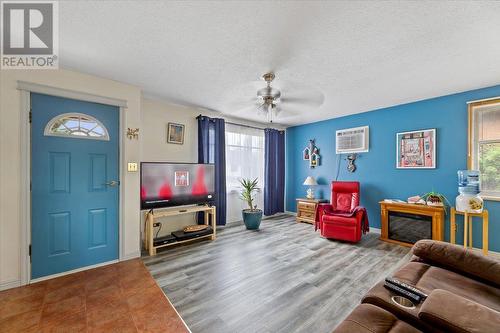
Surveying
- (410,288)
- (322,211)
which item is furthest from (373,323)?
(322,211)

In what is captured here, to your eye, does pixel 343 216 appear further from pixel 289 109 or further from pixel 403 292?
pixel 403 292

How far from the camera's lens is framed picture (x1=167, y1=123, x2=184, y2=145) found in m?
3.73

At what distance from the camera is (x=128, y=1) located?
4.93ft

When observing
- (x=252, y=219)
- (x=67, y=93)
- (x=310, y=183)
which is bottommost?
(x=252, y=219)

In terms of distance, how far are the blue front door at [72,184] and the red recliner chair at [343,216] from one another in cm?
331

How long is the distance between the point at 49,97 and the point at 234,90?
224 cm

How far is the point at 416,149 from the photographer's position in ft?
12.0

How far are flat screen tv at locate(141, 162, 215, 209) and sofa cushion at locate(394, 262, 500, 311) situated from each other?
116 inches

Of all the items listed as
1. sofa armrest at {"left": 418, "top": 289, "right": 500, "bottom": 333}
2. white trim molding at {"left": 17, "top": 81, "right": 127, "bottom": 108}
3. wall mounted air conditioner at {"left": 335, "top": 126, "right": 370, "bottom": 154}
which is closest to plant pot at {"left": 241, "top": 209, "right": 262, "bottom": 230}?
wall mounted air conditioner at {"left": 335, "top": 126, "right": 370, "bottom": 154}

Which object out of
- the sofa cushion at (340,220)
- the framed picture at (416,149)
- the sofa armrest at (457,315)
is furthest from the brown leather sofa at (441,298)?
the framed picture at (416,149)

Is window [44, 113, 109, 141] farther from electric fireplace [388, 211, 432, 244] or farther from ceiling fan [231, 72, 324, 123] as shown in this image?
electric fireplace [388, 211, 432, 244]

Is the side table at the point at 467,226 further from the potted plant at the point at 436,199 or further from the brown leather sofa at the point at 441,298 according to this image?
the brown leather sofa at the point at 441,298

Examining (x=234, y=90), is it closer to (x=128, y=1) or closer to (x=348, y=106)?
(x=128, y=1)

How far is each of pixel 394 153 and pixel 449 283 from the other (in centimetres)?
306
